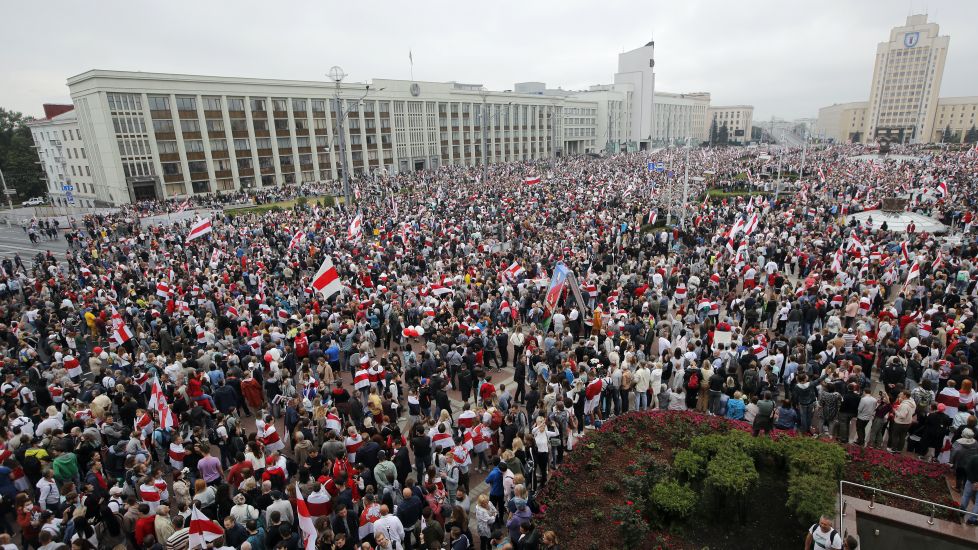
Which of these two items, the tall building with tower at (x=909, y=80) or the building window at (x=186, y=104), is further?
the tall building with tower at (x=909, y=80)

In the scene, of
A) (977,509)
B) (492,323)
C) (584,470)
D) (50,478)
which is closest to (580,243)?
(492,323)

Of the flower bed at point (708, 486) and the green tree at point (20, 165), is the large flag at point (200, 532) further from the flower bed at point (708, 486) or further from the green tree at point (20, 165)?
the green tree at point (20, 165)

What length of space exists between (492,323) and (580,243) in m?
9.49

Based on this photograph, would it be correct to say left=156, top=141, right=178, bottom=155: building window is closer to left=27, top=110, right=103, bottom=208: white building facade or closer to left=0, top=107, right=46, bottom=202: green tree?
left=27, top=110, right=103, bottom=208: white building facade

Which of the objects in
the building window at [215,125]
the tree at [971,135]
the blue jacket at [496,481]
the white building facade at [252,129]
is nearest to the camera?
the blue jacket at [496,481]

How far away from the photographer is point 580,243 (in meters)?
23.4

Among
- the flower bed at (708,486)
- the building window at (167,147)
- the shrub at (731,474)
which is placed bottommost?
the flower bed at (708,486)

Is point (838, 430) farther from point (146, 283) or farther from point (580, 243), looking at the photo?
point (146, 283)

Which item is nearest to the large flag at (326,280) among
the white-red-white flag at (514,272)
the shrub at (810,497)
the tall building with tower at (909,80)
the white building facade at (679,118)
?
the white-red-white flag at (514,272)

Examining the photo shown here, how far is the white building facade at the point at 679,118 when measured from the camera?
136 metres

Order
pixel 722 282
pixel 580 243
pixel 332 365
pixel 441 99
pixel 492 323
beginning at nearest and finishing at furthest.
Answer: pixel 332 365 → pixel 492 323 → pixel 722 282 → pixel 580 243 → pixel 441 99

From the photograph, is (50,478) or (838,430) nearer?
(50,478)

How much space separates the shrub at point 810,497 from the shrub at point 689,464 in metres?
1.33

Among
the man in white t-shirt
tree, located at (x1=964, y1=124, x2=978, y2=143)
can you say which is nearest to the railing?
the man in white t-shirt
